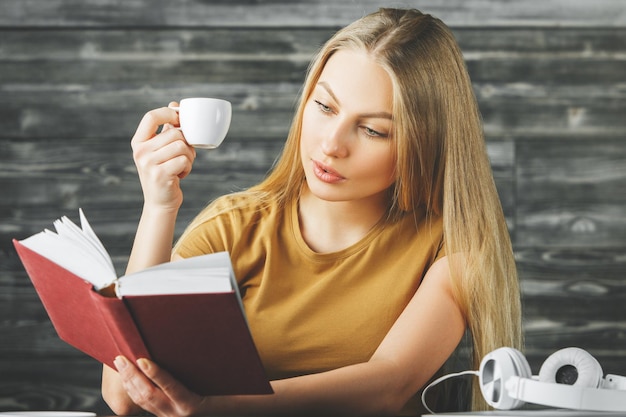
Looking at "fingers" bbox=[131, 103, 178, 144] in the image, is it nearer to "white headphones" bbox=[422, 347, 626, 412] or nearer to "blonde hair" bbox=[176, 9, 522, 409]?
"blonde hair" bbox=[176, 9, 522, 409]

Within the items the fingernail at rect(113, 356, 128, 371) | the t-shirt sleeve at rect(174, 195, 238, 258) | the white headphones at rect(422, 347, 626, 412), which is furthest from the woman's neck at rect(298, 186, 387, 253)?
the fingernail at rect(113, 356, 128, 371)

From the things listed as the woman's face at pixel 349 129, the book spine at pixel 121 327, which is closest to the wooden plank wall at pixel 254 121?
the woman's face at pixel 349 129

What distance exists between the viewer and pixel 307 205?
1.68 meters

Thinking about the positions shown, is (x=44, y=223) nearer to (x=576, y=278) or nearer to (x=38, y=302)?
(x=38, y=302)

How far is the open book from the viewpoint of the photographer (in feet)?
2.99

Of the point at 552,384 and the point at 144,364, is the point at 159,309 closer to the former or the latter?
the point at 144,364

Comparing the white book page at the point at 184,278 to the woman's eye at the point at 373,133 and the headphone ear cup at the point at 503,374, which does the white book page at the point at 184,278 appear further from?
the woman's eye at the point at 373,133

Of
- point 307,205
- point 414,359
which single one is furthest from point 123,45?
point 414,359

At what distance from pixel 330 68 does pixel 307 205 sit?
31cm

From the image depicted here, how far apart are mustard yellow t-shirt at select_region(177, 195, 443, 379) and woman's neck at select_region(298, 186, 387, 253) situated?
27 mm

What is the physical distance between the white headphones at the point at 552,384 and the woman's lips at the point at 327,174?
467mm

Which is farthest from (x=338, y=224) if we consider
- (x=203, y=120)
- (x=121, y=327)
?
(x=121, y=327)

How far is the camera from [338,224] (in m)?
1.64

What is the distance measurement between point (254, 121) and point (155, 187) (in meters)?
1.11
